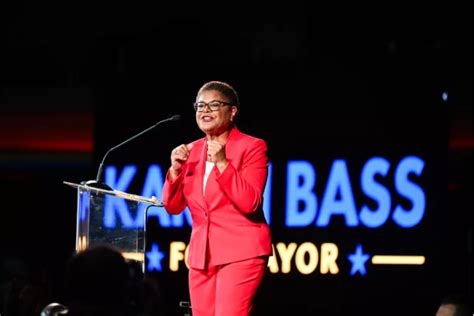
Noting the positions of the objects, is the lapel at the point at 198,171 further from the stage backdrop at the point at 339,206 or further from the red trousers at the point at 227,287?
the stage backdrop at the point at 339,206

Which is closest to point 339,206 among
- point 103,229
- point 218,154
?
point 103,229

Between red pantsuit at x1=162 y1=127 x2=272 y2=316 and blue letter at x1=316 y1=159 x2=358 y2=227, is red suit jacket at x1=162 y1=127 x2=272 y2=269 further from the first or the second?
blue letter at x1=316 y1=159 x2=358 y2=227

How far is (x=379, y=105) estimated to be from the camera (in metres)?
6.92

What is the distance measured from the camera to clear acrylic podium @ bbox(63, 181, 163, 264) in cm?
388

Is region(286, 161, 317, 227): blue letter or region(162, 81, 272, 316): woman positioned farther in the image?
region(286, 161, 317, 227): blue letter

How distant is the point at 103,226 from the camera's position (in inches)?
155

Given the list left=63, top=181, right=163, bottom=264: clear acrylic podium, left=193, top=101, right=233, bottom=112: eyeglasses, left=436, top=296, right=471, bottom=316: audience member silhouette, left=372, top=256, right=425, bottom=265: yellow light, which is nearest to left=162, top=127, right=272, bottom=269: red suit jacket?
left=193, top=101, right=233, bottom=112: eyeglasses

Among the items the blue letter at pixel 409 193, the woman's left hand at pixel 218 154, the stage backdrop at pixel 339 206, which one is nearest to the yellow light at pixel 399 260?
the stage backdrop at pixel 339 206

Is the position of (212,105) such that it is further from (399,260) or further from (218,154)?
(399,260)

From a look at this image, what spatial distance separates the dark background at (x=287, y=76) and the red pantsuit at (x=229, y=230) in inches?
74.7

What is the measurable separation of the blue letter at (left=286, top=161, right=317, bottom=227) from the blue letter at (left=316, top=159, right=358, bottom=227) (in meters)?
0.09

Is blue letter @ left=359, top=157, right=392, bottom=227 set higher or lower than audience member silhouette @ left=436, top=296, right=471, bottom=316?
higher

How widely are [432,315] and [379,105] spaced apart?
1580 millimetres

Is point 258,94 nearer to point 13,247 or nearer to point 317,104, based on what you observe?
point 317,104
